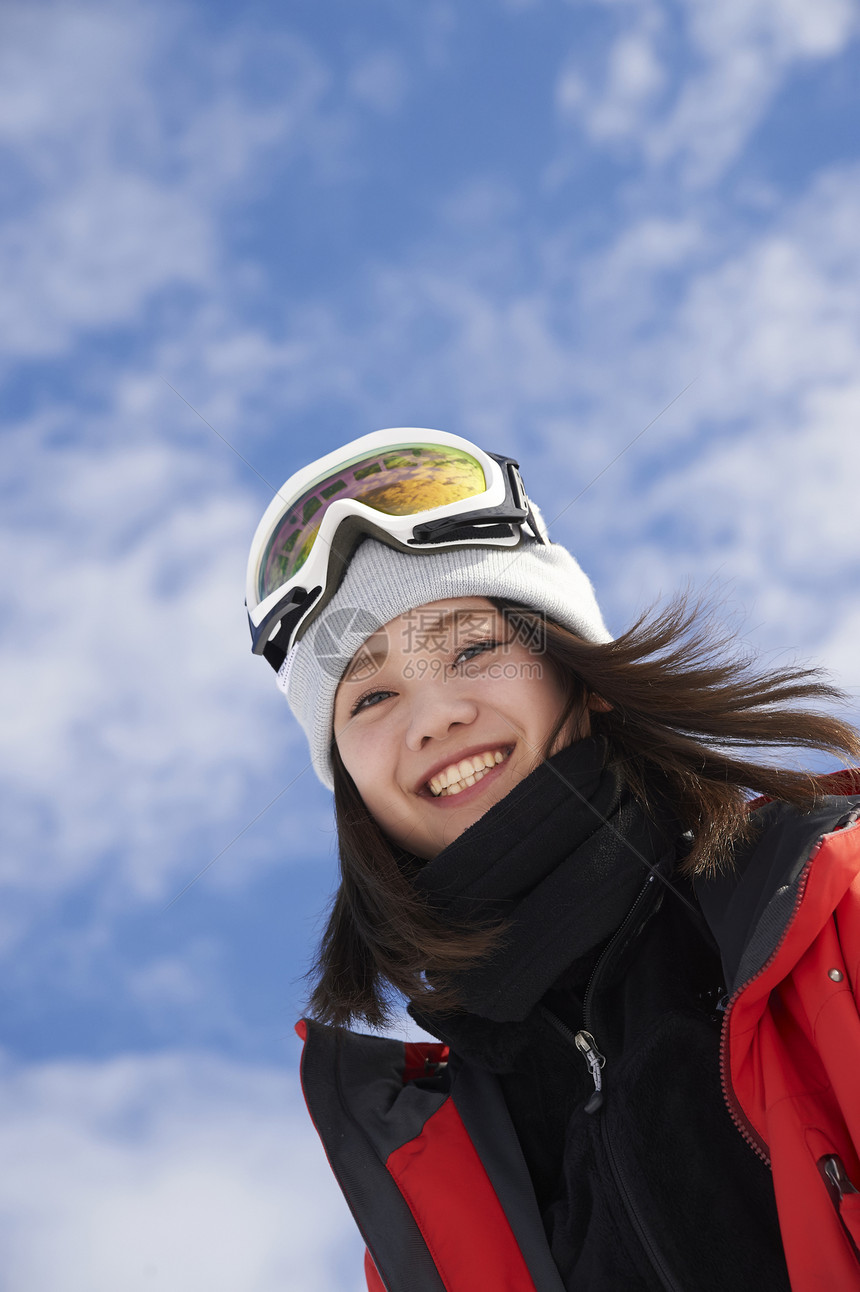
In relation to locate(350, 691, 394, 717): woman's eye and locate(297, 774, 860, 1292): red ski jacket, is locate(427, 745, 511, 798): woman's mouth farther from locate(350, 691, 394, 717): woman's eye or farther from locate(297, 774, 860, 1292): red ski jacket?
locate(297, 774, 860, 1292): red ski jacket

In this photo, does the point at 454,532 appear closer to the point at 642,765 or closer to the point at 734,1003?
the point at 642,765

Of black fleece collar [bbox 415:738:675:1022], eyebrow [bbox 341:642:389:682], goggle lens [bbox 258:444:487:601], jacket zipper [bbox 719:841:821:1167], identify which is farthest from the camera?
goggle lens [bbox 258:444:487:601]

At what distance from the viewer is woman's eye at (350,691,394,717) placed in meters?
2.77

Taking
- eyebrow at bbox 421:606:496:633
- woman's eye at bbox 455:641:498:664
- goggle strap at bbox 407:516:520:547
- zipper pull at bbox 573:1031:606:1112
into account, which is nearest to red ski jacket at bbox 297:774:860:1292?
zipper pull at bbox 573:1031:606:1112

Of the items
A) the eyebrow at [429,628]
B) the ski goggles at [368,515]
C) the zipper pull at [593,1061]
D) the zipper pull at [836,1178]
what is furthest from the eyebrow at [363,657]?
the zipper pull at [836,1178]

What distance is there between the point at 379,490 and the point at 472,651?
822 millimetres

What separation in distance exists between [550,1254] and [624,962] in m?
0.75

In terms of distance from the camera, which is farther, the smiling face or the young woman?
the smiling face

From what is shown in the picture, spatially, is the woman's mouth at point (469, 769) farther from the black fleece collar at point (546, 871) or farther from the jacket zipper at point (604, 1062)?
the jacket zipper at point (604, 1062)

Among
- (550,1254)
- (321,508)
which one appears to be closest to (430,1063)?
(550,1254)

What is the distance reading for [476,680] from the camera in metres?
2.59

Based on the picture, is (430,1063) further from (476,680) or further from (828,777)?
(828,777)

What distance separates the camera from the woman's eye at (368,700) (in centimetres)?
277

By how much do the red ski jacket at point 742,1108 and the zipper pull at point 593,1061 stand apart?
1.11 feet
